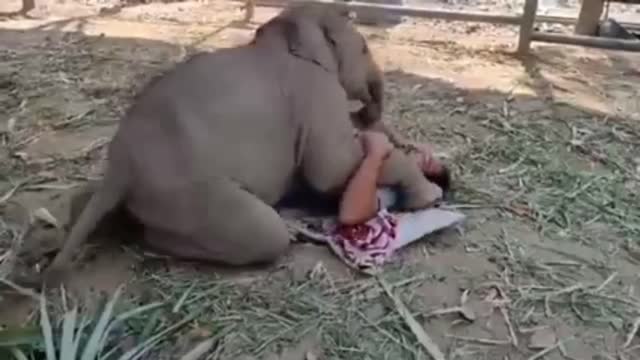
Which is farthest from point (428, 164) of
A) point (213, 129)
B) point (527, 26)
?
point (527, 26)

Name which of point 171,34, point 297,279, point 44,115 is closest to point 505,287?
point 297,279

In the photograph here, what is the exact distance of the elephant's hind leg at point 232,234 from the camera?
2.52m

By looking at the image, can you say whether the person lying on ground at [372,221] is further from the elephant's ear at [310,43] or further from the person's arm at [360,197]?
the elephant's ear at [310,43]

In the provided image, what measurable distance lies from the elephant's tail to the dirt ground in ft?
0.25

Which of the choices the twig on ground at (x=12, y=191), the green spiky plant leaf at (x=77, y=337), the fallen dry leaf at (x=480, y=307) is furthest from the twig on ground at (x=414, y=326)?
the twig on ground at (x=12, y=191)

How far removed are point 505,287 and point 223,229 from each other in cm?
82

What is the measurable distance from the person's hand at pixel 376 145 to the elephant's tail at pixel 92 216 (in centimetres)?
77

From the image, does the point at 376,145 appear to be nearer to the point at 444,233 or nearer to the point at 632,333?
the point at 444,233

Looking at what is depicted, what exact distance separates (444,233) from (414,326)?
0.59m

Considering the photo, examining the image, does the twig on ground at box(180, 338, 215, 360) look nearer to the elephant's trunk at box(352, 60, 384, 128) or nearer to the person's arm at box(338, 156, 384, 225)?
the person's arm at box(338, 156, 384, 225)

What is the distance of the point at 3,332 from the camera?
6.83 ft

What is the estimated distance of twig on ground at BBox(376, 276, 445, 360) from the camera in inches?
89.2

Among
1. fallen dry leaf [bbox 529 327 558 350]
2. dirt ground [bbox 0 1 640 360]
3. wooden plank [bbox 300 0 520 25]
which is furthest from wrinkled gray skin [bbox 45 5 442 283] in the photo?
wooden plank [bbox 300 0 520 25]

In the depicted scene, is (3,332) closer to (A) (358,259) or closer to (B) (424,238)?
(A) (358,259)
